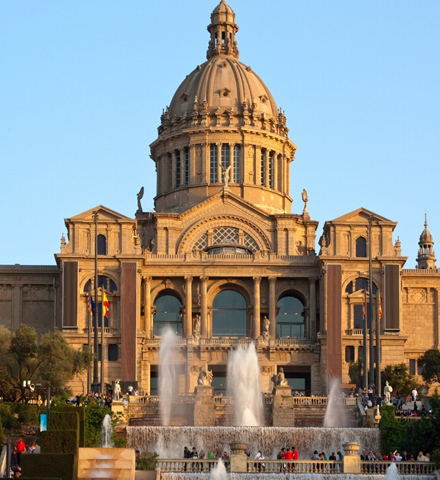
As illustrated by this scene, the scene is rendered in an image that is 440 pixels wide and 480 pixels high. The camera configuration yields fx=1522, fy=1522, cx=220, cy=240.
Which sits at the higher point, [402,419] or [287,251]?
[287,251]

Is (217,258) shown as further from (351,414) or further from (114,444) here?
(114,444)

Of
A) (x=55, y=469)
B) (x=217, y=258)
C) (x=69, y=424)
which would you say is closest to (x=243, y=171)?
(x=217, y=258)

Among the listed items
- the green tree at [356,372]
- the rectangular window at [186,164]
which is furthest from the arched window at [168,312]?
the green tree at [356,372]

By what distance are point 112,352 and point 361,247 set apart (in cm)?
2000

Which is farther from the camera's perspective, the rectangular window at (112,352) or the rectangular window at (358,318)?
the rectangular window at (358,318)

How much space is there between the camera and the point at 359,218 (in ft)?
372

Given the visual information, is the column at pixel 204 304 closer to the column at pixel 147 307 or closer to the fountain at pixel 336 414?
the column at pixel 147 307

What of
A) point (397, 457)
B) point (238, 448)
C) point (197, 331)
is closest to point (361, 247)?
point (197, 331)

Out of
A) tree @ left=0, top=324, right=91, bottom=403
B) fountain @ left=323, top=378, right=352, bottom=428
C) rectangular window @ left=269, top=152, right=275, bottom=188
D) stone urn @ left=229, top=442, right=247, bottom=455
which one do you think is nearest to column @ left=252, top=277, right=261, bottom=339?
rectangular window @ left=269, top=152, right=275, bottom=188

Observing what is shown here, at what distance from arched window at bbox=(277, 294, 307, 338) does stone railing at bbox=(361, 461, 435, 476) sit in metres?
47.3

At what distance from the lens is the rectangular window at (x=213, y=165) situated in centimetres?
12412

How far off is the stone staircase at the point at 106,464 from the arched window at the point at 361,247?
50.9 meters

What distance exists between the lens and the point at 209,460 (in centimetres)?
6769

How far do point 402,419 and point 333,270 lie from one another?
32130 mm
